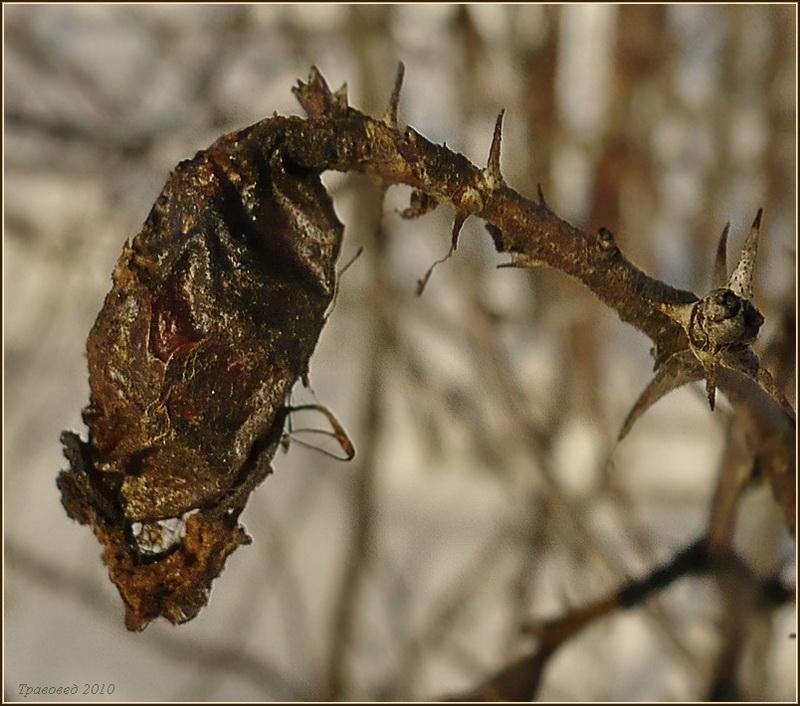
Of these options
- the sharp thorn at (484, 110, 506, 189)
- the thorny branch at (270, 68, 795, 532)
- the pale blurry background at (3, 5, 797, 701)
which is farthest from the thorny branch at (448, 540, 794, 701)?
the sharp thorn at (484, 110, 506, 189)

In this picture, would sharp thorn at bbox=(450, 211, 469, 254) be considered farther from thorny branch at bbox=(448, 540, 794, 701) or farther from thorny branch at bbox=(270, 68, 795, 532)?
thorny branch at bbox=(448, 540, 794, 701)

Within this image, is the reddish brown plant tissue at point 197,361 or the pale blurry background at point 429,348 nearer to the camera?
the reddish brown plant tissue at point 197,361

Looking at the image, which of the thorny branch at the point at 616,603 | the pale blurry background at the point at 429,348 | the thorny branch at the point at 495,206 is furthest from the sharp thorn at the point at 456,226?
the thorny branch at the point at 616,603

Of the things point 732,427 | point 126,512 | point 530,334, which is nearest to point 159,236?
point 126,512

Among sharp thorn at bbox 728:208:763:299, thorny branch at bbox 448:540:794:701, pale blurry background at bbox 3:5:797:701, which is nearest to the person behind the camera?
sharp thorn at bbox 728:208:763:299

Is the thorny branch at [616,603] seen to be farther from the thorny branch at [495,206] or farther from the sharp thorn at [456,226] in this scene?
the sharp thorn at [456,226]

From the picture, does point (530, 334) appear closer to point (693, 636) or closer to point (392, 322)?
point (392, 322)
